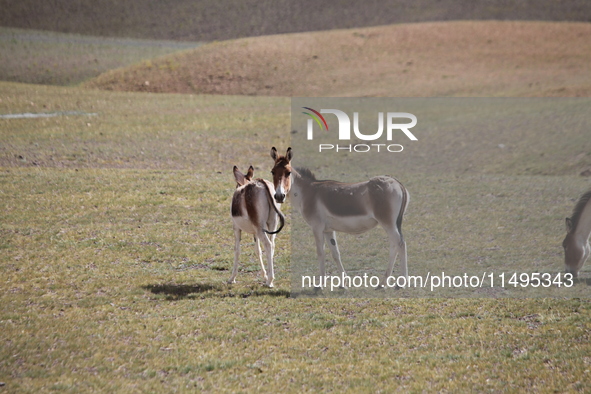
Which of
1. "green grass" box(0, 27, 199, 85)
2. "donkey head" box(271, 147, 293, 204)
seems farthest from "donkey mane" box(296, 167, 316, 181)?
"green grass" box(0, 27, 199, 85)

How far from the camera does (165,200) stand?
22.8 metres

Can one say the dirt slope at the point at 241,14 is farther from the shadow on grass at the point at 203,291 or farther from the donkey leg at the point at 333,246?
the donkey leg at the point at 333,246

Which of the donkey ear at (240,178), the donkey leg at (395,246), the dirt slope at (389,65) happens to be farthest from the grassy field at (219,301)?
the dirt slope at (389,65)

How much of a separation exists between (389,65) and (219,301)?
4523 cm

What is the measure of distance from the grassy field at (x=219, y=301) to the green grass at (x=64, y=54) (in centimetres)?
2539

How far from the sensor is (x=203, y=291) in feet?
46.9

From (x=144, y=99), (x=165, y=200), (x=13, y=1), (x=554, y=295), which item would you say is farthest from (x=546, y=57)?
(x=13, y=1)

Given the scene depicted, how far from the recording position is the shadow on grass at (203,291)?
14.0m

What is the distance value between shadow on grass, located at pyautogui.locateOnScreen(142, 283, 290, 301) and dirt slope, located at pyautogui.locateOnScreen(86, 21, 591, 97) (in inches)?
1316

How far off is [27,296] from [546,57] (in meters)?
52.0

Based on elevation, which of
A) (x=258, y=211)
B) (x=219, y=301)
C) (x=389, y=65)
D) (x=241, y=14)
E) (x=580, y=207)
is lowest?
(x=219, y=301)

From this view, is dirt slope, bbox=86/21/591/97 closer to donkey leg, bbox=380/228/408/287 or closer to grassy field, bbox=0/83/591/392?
grassy field, bbox=0/83/591/392

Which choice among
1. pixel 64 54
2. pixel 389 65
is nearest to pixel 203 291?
pixel 389 65

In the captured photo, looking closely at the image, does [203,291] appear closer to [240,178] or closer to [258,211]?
[258,211]
